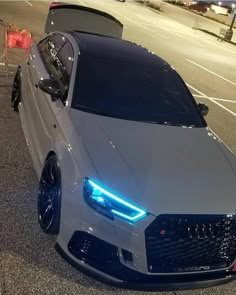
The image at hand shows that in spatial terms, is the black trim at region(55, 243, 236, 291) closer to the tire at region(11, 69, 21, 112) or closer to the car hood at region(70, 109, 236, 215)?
the car hood at region(70, 109, 236, 215)

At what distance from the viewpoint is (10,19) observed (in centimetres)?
1709

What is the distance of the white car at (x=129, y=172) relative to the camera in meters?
3.23

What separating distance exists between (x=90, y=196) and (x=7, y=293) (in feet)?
3.11

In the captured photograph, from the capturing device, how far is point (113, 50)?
5.20 metres

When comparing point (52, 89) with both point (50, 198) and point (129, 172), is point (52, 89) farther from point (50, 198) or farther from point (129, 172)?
point (129, 172)

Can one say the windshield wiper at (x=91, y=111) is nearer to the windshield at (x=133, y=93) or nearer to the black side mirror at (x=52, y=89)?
the windshield at (x=133, y=93)

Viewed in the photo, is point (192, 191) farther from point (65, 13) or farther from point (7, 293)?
point (65, 13)

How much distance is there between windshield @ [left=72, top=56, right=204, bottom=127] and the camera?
4.44 meters

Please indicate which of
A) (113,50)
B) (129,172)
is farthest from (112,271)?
(113,50)

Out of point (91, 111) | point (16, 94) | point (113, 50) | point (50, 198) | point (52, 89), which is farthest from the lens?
point (16, 94)

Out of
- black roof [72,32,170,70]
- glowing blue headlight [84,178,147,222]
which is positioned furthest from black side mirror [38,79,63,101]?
glowing blue headlight [84,178,147,222]

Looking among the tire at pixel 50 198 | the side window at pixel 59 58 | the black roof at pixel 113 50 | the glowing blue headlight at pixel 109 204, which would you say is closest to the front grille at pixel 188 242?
the glowing blue headlight at pixel 109 204

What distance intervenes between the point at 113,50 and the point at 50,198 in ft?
7.03

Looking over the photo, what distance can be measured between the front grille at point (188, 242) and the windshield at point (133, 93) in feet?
4.70
